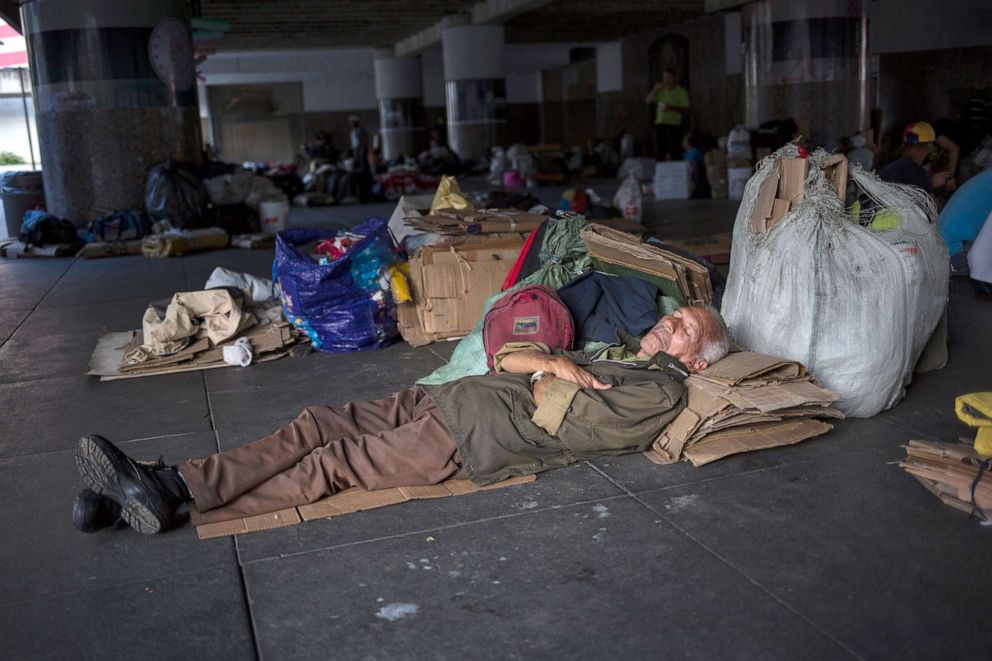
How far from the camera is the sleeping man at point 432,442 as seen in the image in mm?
3184

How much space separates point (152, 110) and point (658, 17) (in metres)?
14.7

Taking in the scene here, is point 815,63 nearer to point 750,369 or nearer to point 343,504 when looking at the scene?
point 750,369

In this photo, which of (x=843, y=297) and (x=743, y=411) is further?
(x=843, y=297)

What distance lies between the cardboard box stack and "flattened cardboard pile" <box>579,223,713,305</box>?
9789 millimetres

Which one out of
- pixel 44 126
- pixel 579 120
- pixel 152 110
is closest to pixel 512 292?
pixel 152 110

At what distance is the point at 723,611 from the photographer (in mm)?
2557

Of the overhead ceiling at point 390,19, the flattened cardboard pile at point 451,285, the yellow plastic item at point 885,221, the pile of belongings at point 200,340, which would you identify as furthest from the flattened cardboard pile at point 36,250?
the yellow plastic item at point 885,221

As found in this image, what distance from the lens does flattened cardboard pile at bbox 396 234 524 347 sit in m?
5.79

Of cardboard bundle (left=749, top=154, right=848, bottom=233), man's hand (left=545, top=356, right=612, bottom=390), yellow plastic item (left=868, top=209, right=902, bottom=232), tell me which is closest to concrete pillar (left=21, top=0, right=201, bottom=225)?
cardboard bundle (left=749, top=154, right=848, bottom=233)

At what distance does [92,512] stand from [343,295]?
9.00ft

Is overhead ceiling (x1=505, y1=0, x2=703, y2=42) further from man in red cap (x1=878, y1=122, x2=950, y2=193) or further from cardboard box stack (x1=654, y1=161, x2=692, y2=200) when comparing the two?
man in red cap (x1=878, y1=122, x2=950, y2=193)

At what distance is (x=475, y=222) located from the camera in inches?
257

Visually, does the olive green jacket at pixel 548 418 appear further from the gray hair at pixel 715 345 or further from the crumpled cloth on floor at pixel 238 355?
the crumpled cloth on floor at pixel 238 355

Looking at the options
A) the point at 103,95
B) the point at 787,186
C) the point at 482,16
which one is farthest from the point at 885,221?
the point at 482,16
